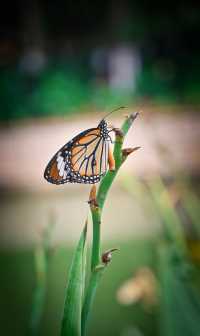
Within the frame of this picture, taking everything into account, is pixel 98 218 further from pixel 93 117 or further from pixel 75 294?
pixel 93 117

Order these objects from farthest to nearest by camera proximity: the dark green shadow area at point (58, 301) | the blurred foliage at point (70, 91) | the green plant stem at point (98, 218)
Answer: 1. the blurred foliage at point (70, 91)
2. the dark green shadow area at point (58, 301)
3. the green plant stem at point (98, 218)

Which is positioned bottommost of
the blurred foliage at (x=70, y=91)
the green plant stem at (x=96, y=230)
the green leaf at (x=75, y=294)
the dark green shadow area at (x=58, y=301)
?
the dark green shadow area at (x=58, y=301)

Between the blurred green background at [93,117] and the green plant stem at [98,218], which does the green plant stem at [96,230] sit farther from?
the blurred green background at [93,117]

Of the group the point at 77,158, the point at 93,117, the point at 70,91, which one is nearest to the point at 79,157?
the point at 77,158

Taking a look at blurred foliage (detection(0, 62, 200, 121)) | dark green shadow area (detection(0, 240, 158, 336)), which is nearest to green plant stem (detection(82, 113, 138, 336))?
dark green shadow area (detection(0, 240, 158, 336))

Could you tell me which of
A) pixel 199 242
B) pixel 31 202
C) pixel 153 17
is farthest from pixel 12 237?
pixel 153 17

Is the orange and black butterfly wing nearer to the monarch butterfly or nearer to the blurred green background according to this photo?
the monarch butterfly

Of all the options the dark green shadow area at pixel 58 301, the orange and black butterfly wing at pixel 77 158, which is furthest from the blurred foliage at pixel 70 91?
the orange and black butterfly wing at pixel 77 158
